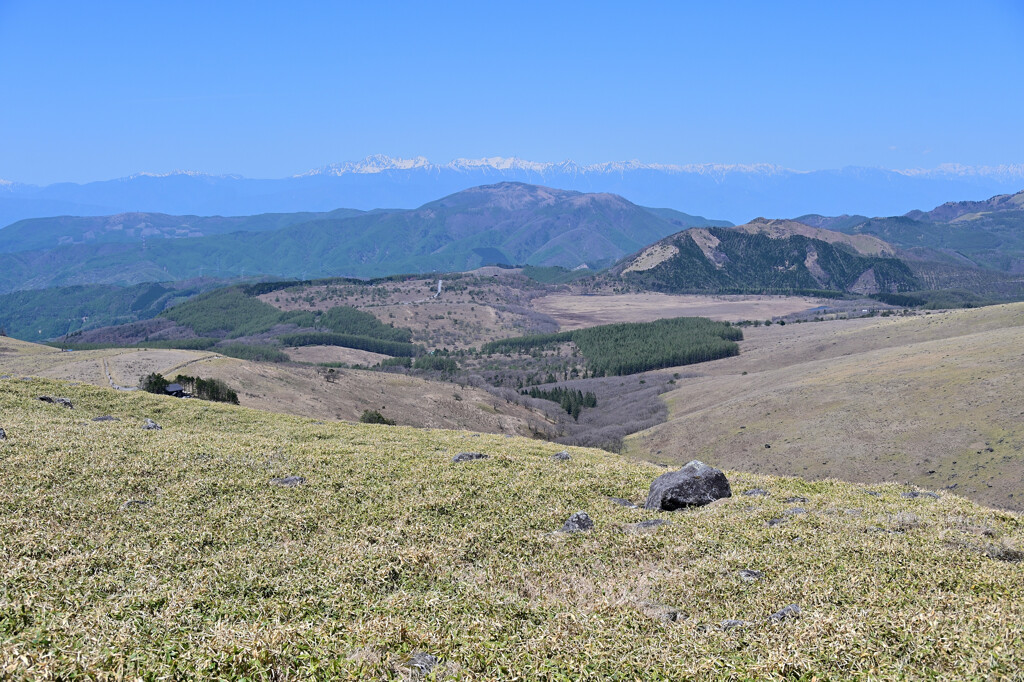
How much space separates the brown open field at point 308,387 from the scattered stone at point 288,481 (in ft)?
184

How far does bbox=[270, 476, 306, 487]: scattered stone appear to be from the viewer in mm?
22328

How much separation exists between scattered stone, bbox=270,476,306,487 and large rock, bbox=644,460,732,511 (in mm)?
12124

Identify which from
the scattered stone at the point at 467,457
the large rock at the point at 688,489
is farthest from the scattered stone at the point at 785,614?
the scattered stone at the point at 467,457

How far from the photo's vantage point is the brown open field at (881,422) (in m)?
59.4

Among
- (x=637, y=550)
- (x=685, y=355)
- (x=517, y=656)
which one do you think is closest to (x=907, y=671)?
(x=517, y=656)

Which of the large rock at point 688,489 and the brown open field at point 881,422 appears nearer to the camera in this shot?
the large rock at point 688,489

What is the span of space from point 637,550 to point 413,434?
20.5 meters

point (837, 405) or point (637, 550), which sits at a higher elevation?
point (637, 550)

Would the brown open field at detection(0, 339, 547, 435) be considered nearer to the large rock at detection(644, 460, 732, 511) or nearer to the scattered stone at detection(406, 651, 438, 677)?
the large rock at detection(644, 460, 732, 511)

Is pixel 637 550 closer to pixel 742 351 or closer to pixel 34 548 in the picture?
pixel 34 548

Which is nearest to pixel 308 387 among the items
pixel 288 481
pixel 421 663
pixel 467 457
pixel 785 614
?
pixel 467 457

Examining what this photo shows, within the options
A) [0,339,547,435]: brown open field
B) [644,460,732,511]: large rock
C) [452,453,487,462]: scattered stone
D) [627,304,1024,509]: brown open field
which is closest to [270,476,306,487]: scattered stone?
[452,453,487,462]: scattered stone

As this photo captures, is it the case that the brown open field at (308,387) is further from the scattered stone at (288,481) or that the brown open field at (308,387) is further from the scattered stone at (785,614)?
the scattered stone at (785,614)

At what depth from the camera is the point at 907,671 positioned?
9.55 m
